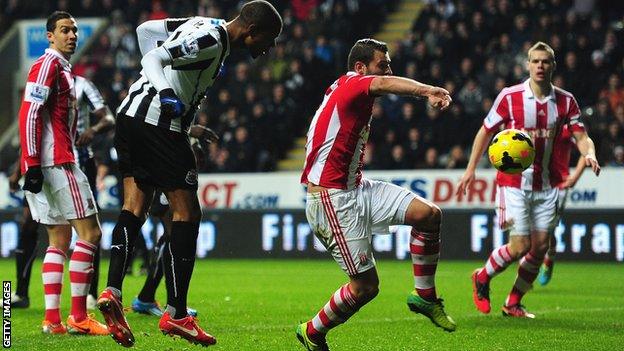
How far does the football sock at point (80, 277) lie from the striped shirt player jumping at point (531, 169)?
328cm

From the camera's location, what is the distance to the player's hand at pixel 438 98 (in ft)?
20.7

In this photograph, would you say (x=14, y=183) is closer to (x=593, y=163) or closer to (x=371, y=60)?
(x=371, y=60)

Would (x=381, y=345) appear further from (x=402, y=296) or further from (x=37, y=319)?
(x=402, y=296)

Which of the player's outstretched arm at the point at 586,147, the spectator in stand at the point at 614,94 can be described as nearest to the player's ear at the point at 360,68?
the player's outstretched arm at the point at 586,147

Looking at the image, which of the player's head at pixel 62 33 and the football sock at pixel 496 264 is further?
the football sock at pixel 496 264

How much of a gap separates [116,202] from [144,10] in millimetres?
8028

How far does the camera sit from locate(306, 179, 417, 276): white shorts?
23.0 feet

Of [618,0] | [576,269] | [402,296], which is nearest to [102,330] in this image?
[402,296]

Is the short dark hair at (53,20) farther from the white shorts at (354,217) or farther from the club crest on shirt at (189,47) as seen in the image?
the white shorts at (354,217)

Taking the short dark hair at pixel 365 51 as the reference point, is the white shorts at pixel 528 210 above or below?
below

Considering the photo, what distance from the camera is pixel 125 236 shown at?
7250mm

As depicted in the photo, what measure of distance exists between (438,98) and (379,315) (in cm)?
370

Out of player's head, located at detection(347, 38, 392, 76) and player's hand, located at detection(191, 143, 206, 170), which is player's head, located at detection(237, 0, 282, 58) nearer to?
player's head, located at detection(347, 38, 392, 76)

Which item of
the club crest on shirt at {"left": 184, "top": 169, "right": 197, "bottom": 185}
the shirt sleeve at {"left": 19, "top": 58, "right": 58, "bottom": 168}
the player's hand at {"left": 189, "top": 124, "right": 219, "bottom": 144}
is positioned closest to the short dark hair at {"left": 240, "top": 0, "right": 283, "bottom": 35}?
the club crest on shirt at {"left": 184, "top": 169, "right": 197, "bottom": 185}
